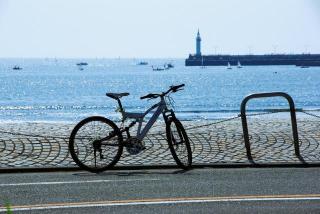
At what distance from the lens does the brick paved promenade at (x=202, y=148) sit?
10711 mm

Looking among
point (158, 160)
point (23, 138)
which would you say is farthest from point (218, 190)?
point (23, 138)

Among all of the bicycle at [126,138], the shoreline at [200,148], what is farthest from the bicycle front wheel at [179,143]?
the shoreline at [200,148]

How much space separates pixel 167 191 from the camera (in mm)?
8086

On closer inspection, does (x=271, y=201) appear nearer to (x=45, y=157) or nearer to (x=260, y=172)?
(x=260, y=172)

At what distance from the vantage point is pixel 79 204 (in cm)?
735

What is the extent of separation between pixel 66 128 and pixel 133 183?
8.57 metres

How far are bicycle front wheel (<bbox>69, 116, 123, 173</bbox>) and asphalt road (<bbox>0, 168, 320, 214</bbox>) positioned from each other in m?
0.23

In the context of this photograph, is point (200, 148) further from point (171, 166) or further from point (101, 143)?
point (101, 143)

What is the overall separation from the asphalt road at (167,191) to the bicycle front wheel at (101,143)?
233 millimetres

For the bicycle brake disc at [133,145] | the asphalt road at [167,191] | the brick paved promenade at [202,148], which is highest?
the bicycle brake disc at [133,145]

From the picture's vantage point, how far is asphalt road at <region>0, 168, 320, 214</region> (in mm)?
7145

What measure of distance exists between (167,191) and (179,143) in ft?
6.46

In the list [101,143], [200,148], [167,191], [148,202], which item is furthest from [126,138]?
[148,202]

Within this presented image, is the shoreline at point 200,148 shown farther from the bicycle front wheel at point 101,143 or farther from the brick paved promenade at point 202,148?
the bicycle front wheel at point 101,143
